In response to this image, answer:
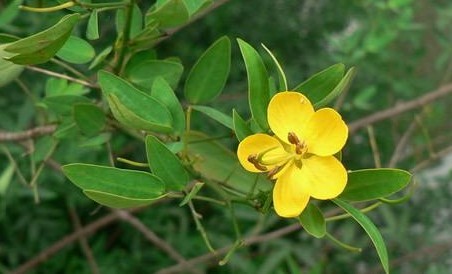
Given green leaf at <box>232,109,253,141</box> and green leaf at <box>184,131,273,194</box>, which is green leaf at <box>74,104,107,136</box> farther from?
green leaf at <box>232,109,253,141</box>

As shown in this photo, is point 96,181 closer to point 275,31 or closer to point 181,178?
point 181,178

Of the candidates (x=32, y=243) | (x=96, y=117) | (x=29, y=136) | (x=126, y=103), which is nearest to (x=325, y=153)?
(x=126, y=103)

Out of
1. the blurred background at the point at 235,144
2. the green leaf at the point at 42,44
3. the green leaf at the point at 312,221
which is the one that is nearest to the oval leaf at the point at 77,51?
the green leaf at the point at 42,44

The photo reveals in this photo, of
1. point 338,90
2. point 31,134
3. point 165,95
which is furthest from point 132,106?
point 31,134

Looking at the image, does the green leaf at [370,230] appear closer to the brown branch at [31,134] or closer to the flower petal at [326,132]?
the flower petal at [326,132]

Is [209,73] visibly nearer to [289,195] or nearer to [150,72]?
[150,72]

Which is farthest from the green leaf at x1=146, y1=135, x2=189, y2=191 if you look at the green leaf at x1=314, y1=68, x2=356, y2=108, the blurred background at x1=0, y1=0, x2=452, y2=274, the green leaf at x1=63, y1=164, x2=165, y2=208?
the blurred background at x1=0, y1=0, x2=452, y2=274
